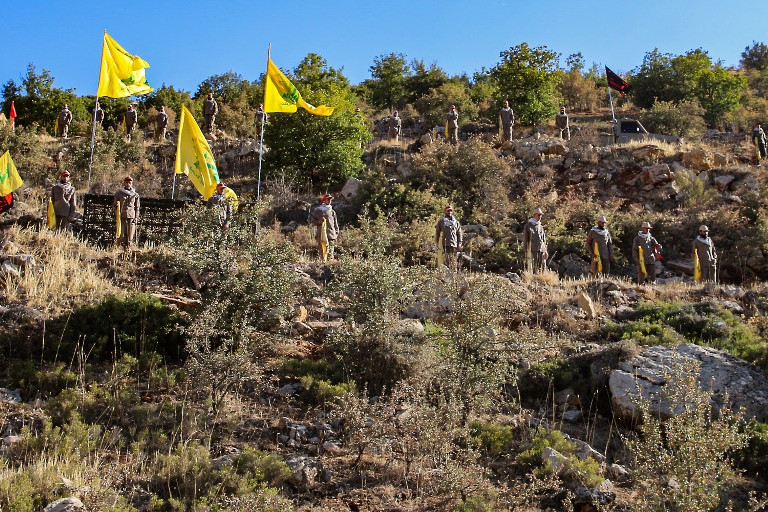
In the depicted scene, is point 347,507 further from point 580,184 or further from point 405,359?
point 580,184

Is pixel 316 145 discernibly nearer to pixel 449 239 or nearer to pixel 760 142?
pixel 449 239

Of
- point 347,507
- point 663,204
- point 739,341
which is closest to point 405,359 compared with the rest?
point 347,507

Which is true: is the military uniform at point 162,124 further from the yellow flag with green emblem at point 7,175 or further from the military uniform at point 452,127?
the yellow flag with green emblem at point 7,175

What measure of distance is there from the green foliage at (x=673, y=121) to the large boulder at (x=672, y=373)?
66.2 feet

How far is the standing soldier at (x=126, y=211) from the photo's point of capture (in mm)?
12312

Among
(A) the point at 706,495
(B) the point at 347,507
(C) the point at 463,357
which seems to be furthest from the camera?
(C) the point at 463,357

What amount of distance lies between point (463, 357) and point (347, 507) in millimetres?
2041

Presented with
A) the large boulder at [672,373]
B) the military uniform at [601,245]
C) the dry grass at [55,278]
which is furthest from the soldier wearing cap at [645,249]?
the dry grass at [55,278]

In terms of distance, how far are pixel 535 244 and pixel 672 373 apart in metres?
6.49

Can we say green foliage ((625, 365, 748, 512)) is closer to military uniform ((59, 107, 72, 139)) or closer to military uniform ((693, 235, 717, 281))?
military uniform ((693, 235, 717, 281))

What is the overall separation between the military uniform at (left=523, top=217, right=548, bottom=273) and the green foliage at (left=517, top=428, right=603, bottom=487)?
22.9ft

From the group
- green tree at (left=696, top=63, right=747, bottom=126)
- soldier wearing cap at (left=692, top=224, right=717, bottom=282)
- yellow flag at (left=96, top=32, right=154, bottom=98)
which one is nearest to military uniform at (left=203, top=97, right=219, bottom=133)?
yellow flag at (left=96, top=32, right=154, bottom=98)

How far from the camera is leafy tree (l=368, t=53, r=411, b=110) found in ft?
114

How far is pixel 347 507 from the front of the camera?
5.79 m
